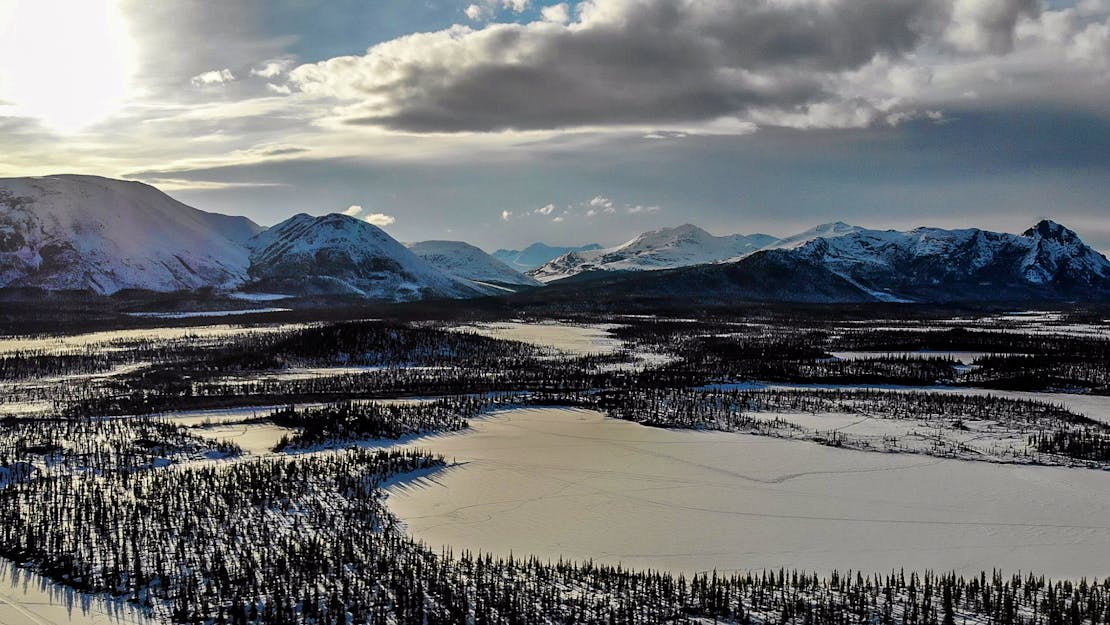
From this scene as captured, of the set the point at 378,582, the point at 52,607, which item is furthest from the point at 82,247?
the point at 378,582

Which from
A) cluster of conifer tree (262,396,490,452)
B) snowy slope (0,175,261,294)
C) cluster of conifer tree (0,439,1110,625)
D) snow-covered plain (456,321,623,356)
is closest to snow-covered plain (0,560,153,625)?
cluster of conifer tree (0,439,1110,625)

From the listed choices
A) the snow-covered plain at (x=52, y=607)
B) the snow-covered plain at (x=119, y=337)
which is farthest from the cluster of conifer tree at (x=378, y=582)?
the snow-covered plain at (x=119, y=337)

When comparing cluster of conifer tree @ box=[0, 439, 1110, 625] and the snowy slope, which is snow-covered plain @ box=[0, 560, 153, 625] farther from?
the snowy slope

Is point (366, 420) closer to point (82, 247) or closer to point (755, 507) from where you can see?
point (755, 507)

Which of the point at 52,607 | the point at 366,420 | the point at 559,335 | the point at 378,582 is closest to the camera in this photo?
the point at 52,607

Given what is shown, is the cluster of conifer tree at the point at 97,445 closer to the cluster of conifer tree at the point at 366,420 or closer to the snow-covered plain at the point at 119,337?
the cluster of conifer tree at the point at 366,420

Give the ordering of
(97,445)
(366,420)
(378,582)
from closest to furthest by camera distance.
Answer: (378,582), (97,445), (366,420)
